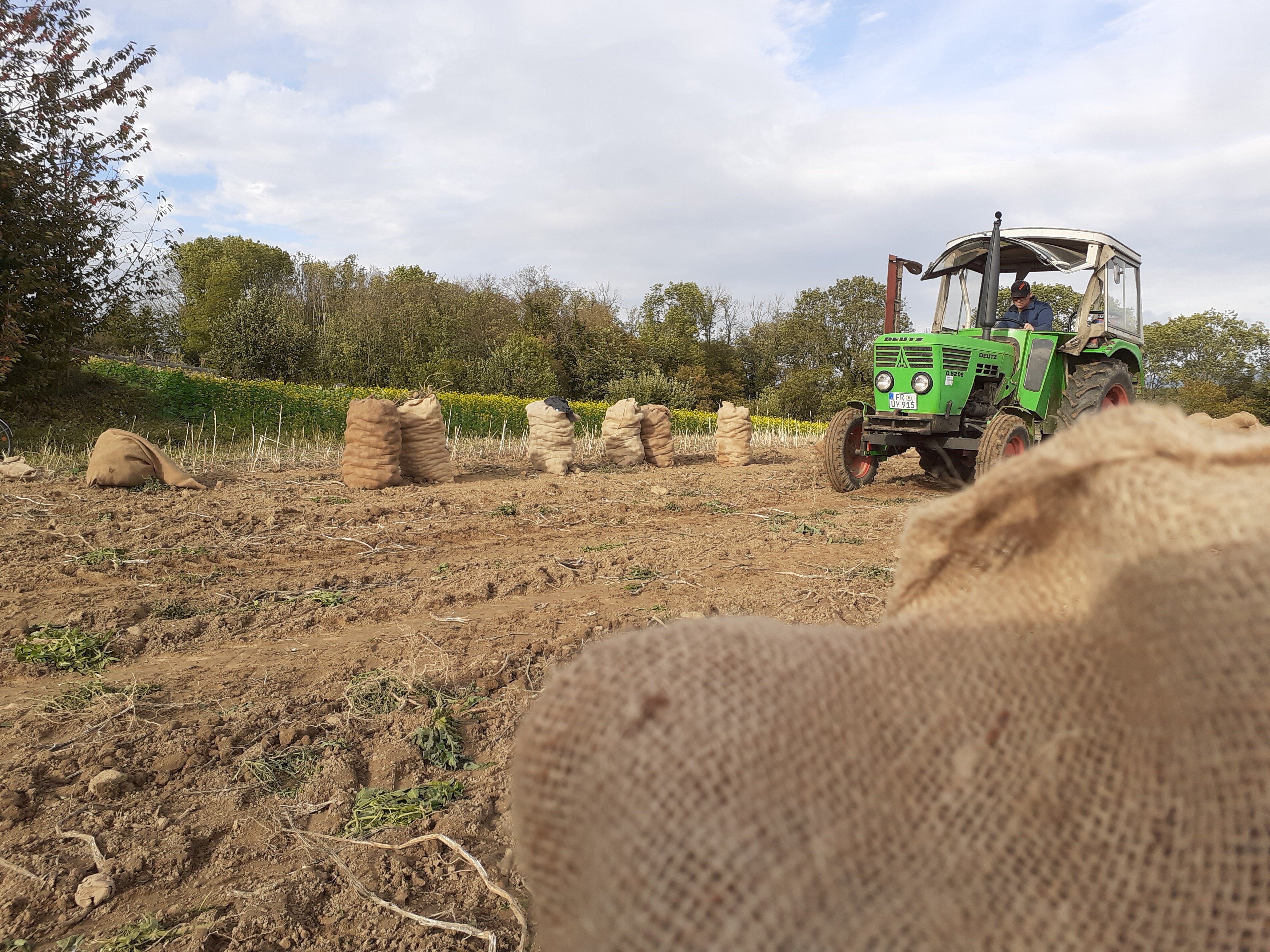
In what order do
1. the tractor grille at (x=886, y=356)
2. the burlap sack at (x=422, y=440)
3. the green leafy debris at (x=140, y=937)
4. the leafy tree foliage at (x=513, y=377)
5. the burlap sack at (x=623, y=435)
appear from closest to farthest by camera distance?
the green leafy debris at (x=140, y=937)
the tractor grille at (x=886, y=356)
the burlap sack at (x=422, y=440)
the burlap sack at (x=623, y=435)
the leafy tree foliage at (x=513, y=377)

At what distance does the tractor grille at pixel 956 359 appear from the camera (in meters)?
7.50

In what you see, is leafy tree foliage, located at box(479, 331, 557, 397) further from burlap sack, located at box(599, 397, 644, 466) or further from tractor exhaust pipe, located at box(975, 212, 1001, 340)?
tractor exhaust pipe, located at box(975, 212, 1001, 340)

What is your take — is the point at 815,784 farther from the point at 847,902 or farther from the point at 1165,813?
the point at 1165,813

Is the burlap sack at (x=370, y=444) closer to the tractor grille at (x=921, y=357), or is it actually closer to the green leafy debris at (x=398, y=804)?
the tractor grille at (x=921, y=357)

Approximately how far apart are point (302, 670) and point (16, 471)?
256 inches

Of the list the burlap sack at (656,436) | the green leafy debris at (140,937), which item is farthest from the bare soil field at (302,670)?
the burlap sack at (656,436)

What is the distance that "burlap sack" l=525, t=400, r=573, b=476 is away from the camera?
10.6 m

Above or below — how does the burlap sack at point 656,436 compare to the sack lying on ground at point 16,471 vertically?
above

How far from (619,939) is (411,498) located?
7.60m

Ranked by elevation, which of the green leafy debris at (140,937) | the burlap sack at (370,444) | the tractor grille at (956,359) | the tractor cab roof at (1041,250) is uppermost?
the tractor cab roof at (1041,250)

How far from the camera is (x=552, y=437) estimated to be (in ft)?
35.0

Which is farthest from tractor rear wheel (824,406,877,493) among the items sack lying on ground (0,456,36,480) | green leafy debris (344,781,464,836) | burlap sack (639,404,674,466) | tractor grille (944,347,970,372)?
sack lying on ground (0,456,36,480)

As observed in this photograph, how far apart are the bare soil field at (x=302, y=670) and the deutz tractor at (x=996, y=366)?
3.64ft

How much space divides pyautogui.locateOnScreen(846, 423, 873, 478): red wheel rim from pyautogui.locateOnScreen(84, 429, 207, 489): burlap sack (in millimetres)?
7211
